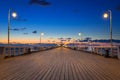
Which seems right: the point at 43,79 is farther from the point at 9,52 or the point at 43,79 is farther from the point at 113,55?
the point at 113,55

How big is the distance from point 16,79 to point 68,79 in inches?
86.0

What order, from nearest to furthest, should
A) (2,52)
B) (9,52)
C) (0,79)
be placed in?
(0,79) → (2,52) → (9,52)

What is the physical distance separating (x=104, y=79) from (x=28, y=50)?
23.4 meters

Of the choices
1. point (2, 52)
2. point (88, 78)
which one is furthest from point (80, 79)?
point (2, 52)

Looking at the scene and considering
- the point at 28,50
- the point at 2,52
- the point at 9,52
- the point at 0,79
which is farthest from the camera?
the point at 28,50

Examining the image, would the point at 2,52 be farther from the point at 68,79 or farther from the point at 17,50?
the point at 68,79

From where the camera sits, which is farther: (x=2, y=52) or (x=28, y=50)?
(x=28, y=50)

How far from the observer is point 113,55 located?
74.3 ft

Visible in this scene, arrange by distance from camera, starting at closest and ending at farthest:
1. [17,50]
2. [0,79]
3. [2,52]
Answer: [0,79] < [2,52] < [17,50]

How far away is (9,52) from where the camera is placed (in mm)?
21750

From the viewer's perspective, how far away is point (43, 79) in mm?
8859

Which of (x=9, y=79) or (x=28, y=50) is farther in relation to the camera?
(x=28, y=50)

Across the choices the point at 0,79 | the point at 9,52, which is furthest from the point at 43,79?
the point at 9,52

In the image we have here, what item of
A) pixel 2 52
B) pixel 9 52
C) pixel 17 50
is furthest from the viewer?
pixel 17 50
